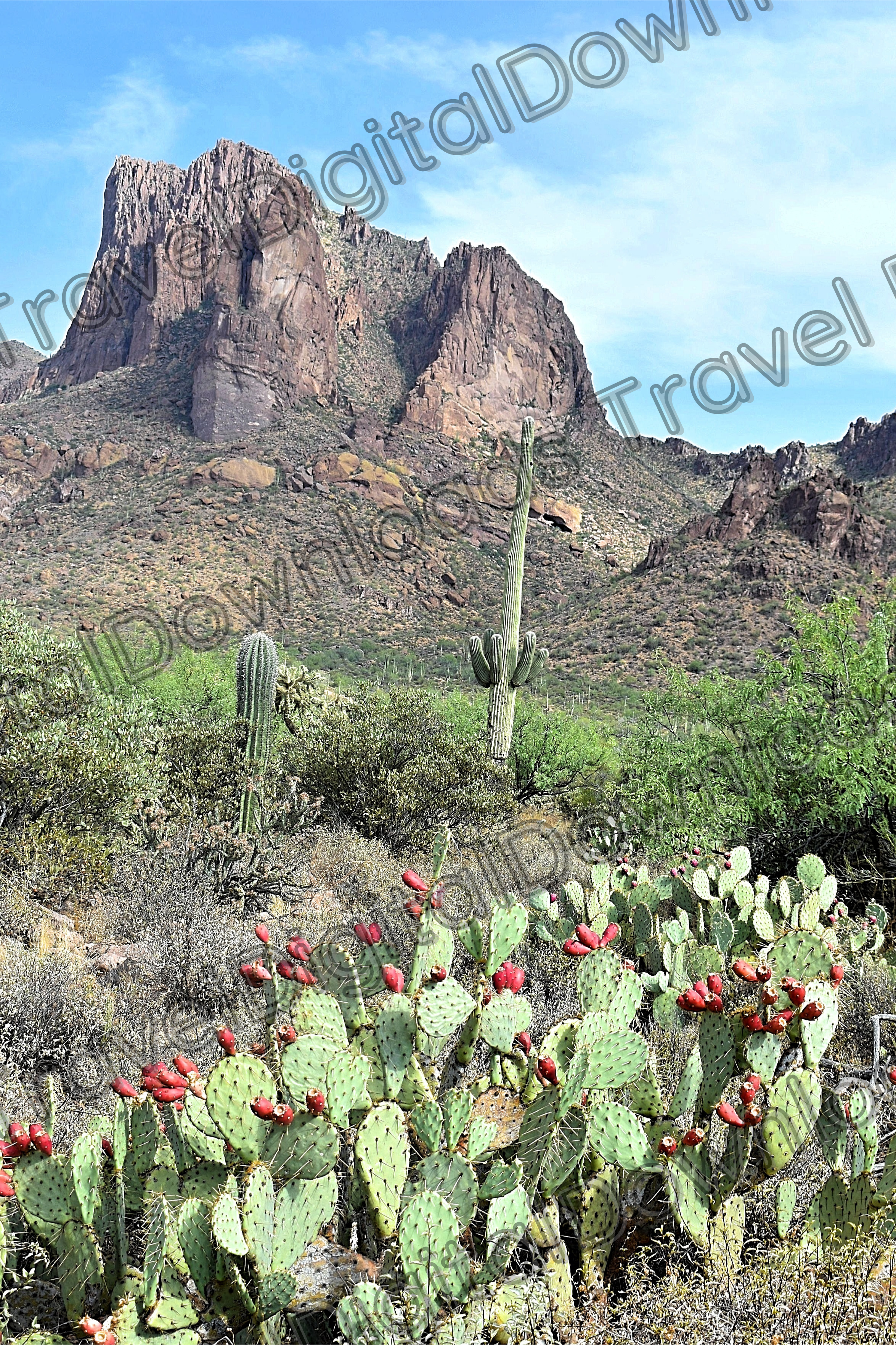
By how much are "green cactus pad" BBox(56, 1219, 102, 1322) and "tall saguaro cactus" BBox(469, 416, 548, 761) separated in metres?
9.26

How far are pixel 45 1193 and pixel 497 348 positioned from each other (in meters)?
91.1

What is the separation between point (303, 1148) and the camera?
218 centimetres

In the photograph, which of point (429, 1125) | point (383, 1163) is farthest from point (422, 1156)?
point (383, 1163)

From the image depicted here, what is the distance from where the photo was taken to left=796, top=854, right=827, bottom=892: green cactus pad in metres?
5.77

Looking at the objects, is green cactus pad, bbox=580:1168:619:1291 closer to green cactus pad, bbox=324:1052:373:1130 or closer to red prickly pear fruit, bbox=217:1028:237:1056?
green cactus pad, bbox=324:1052:373:1130

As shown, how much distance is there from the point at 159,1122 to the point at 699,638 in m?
31.6

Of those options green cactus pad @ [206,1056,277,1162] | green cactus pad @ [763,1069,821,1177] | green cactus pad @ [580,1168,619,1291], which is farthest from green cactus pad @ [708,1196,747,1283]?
green cactus pad @ [206,1056,277,1162]

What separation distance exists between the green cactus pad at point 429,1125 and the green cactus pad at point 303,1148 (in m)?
0.27

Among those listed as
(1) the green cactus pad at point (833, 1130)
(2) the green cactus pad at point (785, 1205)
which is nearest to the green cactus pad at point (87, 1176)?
(2) the green cactus pad at point (785, 1205)

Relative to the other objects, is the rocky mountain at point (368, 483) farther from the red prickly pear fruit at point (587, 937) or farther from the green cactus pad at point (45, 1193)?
the green cactus pad at point (45, 1193)

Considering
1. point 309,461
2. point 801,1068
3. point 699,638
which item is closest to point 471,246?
point 309,461

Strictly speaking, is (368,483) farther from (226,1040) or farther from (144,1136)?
(226,1040)

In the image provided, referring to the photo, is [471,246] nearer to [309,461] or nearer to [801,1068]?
[309,461]

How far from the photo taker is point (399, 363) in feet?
265
